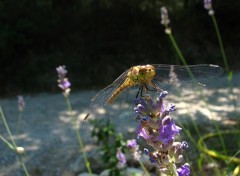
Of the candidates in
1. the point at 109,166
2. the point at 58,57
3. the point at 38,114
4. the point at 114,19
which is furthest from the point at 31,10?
the point at 109,166

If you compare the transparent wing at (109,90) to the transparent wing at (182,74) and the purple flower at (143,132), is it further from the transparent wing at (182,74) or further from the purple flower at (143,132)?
the purple flower at (143,132)

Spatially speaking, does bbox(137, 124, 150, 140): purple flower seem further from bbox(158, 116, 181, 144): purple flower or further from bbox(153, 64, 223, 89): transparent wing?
bbox(153, 64, 223, 89): transparent wing

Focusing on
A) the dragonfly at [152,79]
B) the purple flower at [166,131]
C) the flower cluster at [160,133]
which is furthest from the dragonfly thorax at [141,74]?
the purple flower at [166,131]

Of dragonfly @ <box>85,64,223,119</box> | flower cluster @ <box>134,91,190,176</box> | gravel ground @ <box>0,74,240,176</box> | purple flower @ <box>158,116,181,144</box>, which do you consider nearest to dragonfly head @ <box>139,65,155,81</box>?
dragonfly @ <box>85,64,223,119</box>

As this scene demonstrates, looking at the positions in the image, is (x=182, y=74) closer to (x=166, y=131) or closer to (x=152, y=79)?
(x=152, y=79)

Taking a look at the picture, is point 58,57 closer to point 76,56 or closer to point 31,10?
point 76,56

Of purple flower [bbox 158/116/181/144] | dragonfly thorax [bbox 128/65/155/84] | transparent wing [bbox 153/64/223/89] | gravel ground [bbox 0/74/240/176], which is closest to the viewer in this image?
purple flower [bbox 158/116/181/144]

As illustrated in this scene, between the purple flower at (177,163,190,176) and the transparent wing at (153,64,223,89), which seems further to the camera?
the transparent wing at (153,64,223,89)
